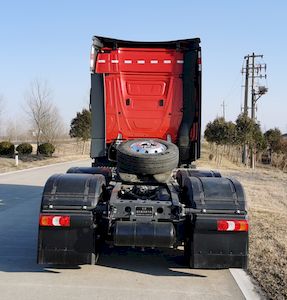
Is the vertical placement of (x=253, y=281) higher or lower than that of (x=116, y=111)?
lower

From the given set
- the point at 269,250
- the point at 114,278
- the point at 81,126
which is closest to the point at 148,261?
the point at 114,278

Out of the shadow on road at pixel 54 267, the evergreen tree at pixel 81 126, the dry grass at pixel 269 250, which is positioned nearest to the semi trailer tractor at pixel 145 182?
the shadow on road at pixel 54 267

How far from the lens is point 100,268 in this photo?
608cm

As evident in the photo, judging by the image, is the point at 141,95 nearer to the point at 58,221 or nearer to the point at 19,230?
the point at 19,230

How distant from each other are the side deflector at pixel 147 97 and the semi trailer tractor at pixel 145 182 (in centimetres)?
2

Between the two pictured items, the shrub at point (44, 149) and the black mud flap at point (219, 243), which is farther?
the shrub at point (44, 149)

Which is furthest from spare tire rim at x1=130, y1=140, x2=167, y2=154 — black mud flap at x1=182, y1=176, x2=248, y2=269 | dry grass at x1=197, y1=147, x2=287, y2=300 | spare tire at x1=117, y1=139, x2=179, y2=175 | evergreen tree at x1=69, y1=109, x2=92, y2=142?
evergreen tree at x1=69, y1=109, x2=92, y2=142

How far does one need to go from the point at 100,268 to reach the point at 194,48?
431 cm

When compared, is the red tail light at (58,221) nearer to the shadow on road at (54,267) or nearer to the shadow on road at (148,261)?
the shadow on road at (54,267)

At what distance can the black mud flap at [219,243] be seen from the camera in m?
5.49

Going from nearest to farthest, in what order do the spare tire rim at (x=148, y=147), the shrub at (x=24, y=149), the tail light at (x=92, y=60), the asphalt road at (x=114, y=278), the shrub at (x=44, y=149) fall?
the asphalt road at (x=114, y=278)
the spare tire rim at (x=148, y=147)
the tail light at (x=92, y=60)
the shrub at (x=24, y=149)
the shrub at (x=44, y=149)

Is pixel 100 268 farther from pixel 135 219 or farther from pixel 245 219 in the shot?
pixel 245 219

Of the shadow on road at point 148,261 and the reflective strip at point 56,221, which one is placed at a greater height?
the reflective strip at point 56,221

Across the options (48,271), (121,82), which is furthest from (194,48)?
(48,271)
